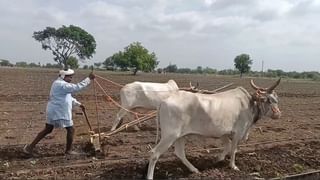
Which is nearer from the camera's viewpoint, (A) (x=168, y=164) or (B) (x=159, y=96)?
(A) (x=168, y=164)

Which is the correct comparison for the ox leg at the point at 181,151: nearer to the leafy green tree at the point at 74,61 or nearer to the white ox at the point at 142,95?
the white ox at the point at 142,95

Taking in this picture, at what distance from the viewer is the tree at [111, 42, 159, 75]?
251 ft

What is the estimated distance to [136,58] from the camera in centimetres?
7706

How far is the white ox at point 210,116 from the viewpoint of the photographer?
859cm

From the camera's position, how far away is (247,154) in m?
11.0

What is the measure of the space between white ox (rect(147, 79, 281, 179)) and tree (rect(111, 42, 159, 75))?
66.4 meters

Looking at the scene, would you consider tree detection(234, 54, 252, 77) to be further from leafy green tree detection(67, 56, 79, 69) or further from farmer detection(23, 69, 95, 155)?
farmer detection(23, 69, 95, 155)

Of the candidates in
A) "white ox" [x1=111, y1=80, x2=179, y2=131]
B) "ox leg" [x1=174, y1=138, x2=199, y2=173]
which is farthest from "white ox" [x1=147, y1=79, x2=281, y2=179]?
"white ox" [x1=111, y1=80, x2=179, y2=131]

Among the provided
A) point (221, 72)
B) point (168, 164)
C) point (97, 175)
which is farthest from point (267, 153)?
point (221, 72)

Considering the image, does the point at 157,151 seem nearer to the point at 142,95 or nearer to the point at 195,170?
the point at 195,170

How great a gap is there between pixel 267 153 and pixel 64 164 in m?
4.66

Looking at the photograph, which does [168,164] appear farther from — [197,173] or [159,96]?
[159,96]

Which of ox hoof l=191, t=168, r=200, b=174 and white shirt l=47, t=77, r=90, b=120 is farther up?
white shirt l=47, t=77, r=90, b=120

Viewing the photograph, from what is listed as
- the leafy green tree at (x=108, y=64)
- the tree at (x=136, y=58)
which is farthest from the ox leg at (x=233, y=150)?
the leafy green tree at (x=108, y=64)
